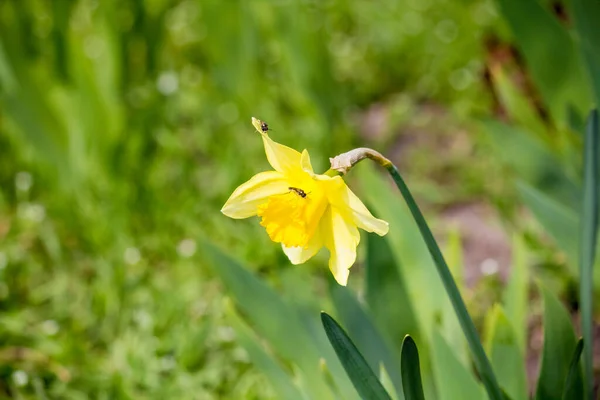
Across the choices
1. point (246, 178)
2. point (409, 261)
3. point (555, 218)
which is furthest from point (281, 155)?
point (246, 178)

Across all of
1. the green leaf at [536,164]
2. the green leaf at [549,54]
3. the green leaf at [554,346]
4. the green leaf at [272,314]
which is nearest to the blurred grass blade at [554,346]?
the green leaf at [554,346]

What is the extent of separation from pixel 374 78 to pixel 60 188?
1355 millimetres

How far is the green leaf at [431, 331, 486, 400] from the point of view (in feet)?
3.63

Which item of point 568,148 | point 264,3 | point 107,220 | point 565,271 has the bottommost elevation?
point 565,271

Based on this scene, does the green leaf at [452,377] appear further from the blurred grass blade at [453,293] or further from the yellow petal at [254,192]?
the yellow petal at [254,192]

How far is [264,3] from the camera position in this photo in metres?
2.68

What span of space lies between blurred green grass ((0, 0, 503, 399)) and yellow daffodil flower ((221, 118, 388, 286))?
0.78 m

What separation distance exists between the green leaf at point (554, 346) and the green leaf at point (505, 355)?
7cm

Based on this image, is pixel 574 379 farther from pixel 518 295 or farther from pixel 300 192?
pixel 300 192

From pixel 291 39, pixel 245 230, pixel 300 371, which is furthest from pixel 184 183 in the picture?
pixel 300 371

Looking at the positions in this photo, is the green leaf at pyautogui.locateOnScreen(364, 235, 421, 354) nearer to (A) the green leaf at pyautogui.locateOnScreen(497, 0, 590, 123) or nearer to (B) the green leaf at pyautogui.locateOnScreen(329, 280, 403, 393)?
(B) the green leaf at pyautogui.locateOnScreen(329, 280, 403, 393)

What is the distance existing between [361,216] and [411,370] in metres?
0.20

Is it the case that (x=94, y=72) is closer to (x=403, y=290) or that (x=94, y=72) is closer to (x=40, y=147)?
(x=40, y=147)

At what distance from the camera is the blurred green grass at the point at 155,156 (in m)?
1.70
